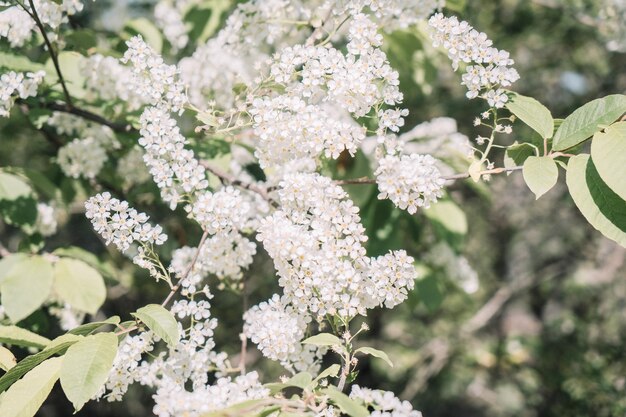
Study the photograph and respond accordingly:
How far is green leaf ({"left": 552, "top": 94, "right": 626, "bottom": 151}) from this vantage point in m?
1.58

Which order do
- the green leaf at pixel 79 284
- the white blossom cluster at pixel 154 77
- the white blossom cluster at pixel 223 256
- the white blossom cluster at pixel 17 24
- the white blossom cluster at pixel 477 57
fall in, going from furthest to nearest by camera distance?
the green leaf at pixel 79 284
the white blossom cluster at pixel 17 24
the white blossom cluster at pixel 223 256
the white blossom cluster at pixel 154 77
the white blossom cluster at pixel 477 57

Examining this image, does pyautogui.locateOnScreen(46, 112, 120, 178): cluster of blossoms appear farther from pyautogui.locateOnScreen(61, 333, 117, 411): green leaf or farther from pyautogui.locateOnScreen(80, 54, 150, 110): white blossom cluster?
pyautogui.locateOnScreen(61, 333, 117, 411): green leaf

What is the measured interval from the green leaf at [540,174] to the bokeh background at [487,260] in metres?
1.05

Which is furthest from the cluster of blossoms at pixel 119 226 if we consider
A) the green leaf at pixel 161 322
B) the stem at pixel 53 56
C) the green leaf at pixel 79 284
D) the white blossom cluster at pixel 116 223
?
the green leaf at pixel 79 284

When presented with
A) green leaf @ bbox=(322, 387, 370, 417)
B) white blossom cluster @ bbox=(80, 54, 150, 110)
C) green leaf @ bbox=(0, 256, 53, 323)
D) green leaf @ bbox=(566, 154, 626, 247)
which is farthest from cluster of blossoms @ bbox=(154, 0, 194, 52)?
green leaf @ bbox=(322, 387, 370, 417)

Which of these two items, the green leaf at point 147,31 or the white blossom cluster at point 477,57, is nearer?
the white blossom cluster at point 477,57

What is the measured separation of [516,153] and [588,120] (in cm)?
23

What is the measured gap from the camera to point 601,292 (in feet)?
16.3

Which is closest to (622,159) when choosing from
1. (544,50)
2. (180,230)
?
(180,230)

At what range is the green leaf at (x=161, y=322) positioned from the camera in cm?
142

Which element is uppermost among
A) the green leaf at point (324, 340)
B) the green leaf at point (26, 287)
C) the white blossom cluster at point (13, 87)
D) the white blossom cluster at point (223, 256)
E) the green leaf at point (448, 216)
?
the white blossom cluster at point (13, 87)

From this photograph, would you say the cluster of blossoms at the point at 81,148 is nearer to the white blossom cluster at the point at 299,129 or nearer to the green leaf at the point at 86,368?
the white blossom cluster at the point at 299,129

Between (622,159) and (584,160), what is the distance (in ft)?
0.41

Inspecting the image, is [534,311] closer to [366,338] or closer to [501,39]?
[366,338]
